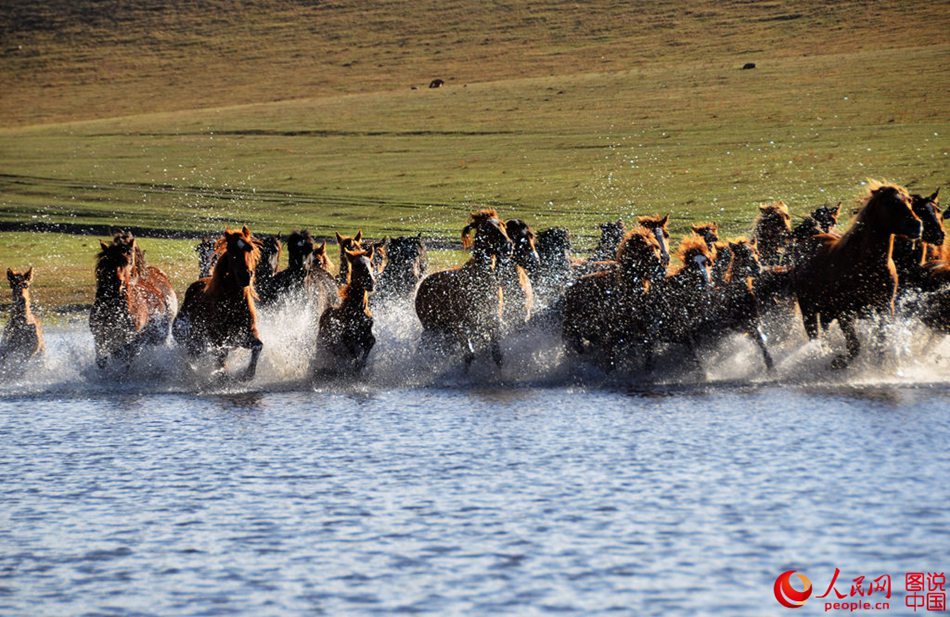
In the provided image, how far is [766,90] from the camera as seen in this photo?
223 ft

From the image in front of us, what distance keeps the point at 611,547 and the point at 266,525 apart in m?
2.23

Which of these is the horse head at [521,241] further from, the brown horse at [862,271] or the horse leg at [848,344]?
the horse leg at [848,344]

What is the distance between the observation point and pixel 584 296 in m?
15.6

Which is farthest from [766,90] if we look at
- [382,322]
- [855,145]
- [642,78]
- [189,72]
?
[382,322]

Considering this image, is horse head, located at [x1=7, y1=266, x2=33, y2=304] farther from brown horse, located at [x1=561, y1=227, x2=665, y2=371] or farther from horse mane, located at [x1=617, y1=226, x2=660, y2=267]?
horse mane, located at [x1=617, y1=226, x2=660, y2=267]

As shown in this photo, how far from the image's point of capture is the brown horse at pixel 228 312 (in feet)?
48.5

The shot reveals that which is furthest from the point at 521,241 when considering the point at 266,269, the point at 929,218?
the point at 929,218

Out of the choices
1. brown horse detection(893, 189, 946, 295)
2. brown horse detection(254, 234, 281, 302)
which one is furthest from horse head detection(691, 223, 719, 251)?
brown horse detection(254, 234, 281, 302)

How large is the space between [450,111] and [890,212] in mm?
61842

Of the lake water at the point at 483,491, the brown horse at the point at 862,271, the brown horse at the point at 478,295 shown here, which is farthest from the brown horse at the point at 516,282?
the brown horse at the point at 862,271

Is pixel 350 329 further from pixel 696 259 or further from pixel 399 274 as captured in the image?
pixel 399 274

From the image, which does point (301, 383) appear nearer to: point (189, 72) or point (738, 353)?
point (738, 353)

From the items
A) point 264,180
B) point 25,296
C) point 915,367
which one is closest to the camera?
point 915,367

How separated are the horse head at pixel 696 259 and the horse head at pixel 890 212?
1.58 metres
